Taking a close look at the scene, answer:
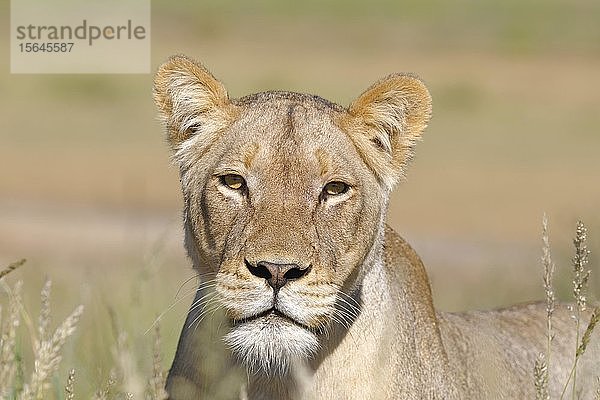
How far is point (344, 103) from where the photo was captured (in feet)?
89.0

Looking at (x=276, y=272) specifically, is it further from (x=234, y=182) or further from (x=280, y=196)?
(x=234, y=182)

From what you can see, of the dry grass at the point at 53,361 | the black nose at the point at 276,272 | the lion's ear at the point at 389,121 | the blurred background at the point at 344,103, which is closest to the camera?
the dry grass at the point at 53,361

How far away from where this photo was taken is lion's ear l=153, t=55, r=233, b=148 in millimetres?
5598

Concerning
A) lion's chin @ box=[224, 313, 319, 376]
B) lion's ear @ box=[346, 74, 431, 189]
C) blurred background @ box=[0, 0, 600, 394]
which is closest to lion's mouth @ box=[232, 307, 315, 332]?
lion's chin @ box=[224, 313, 319, 376]

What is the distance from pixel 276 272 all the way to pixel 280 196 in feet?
1.36

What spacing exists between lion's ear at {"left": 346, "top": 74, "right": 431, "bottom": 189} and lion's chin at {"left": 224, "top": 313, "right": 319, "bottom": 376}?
91cm

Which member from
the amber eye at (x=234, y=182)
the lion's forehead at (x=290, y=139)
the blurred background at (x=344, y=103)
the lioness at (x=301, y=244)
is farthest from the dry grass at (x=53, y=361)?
the lion's forehead at (x=290, y=139)

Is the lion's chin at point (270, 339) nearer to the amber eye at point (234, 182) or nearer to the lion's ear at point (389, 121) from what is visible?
the amber eye at point (234, 182)

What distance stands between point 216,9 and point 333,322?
42368 mm

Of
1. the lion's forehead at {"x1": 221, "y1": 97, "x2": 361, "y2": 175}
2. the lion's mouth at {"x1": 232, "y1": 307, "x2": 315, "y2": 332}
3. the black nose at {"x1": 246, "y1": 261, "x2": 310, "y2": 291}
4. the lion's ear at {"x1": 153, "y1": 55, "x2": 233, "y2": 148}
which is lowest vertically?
the lion's mouth at {"x1": 232, "y1": 307, "x2": 315, "y2": 332}

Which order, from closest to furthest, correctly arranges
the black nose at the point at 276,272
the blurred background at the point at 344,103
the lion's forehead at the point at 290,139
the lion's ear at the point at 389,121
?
the black nose at the point at 276,272, the lion's forehead at the point at 290,139, the lion's ear at the point at 389,121, the blurred background at the point at 344,103

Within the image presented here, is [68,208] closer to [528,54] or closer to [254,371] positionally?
[254,371]

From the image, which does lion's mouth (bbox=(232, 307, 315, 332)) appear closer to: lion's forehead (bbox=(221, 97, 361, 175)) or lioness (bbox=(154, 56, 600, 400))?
lioness (bbox=(154, 56, 600, 400))

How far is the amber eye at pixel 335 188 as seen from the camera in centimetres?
521
